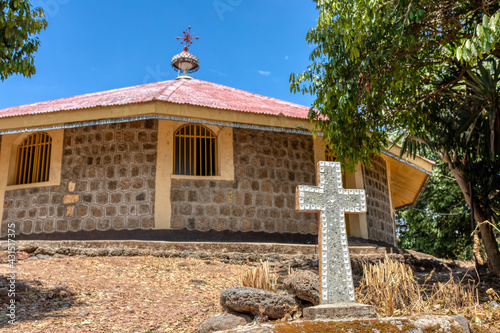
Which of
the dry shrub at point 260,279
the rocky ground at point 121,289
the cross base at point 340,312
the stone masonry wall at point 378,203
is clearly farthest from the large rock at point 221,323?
the stone masonry wall at point 378,203

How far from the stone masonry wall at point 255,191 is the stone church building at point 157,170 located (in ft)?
0.08

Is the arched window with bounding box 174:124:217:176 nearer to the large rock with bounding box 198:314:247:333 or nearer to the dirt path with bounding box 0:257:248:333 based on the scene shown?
the dirt path with bounding box 0:257:248:333

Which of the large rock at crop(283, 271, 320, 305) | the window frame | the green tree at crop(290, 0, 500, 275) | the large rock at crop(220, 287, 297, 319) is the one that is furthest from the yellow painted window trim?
the large rock at crop(283, 271, 320, 305)

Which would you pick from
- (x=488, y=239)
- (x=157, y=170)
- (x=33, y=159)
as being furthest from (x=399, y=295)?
(x=33, y=159)

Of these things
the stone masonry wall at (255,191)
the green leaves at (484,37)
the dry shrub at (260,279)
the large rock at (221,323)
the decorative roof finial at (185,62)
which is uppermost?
the decorative roof finial at (185,62)

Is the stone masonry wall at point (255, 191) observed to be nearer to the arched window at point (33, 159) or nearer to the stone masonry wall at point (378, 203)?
the stone masonry wall at point (378, 203)

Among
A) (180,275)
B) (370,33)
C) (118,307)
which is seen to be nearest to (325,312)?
(118,307)

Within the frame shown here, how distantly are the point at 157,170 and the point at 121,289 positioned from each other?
385cm

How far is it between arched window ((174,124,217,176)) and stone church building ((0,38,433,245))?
0.02 metres

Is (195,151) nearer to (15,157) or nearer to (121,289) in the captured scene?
(15,157)

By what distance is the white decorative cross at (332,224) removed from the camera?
14.1ft

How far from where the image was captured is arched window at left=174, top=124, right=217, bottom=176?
35.0ft

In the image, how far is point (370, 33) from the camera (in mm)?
7410

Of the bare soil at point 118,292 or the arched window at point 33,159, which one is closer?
the bare soil at point 118,292
